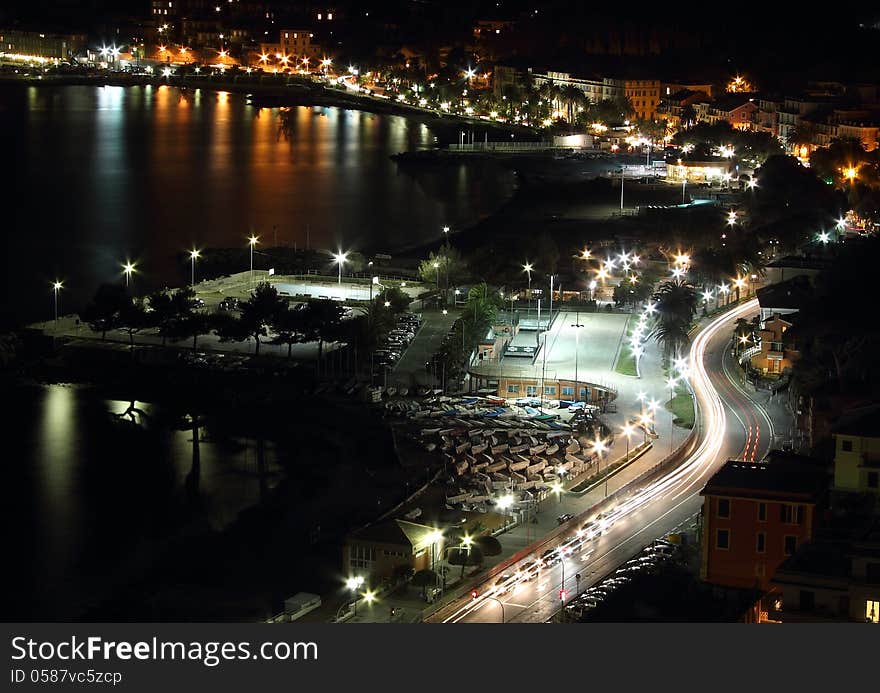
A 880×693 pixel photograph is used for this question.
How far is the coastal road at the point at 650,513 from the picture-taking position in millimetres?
5684

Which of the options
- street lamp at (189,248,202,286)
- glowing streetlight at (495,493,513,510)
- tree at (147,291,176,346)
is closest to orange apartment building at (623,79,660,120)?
street lamp at (189,248,202,286)

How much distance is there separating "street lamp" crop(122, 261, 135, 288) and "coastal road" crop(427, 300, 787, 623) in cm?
507

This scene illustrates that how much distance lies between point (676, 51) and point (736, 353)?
67.2 ft

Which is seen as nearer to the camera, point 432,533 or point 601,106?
point 432,533

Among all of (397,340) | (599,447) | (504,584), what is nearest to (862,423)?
(504,584)

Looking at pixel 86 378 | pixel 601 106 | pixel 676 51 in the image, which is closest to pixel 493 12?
pixel 676 51

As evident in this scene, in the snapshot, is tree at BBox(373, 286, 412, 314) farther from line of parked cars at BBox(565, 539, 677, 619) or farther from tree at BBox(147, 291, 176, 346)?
A: line of parked cars at BBox(565, 539, 677, 619)

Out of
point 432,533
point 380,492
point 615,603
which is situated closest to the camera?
point 615,603

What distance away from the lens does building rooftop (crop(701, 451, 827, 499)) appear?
587 centimetres

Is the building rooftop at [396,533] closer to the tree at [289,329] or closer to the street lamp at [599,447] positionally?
the street lamp at [599,447]

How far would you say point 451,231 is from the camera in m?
15.9

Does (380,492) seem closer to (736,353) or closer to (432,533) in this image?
(432,533)

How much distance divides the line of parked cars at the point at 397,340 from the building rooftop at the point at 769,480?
11.7ft

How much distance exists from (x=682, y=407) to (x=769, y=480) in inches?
92.8
